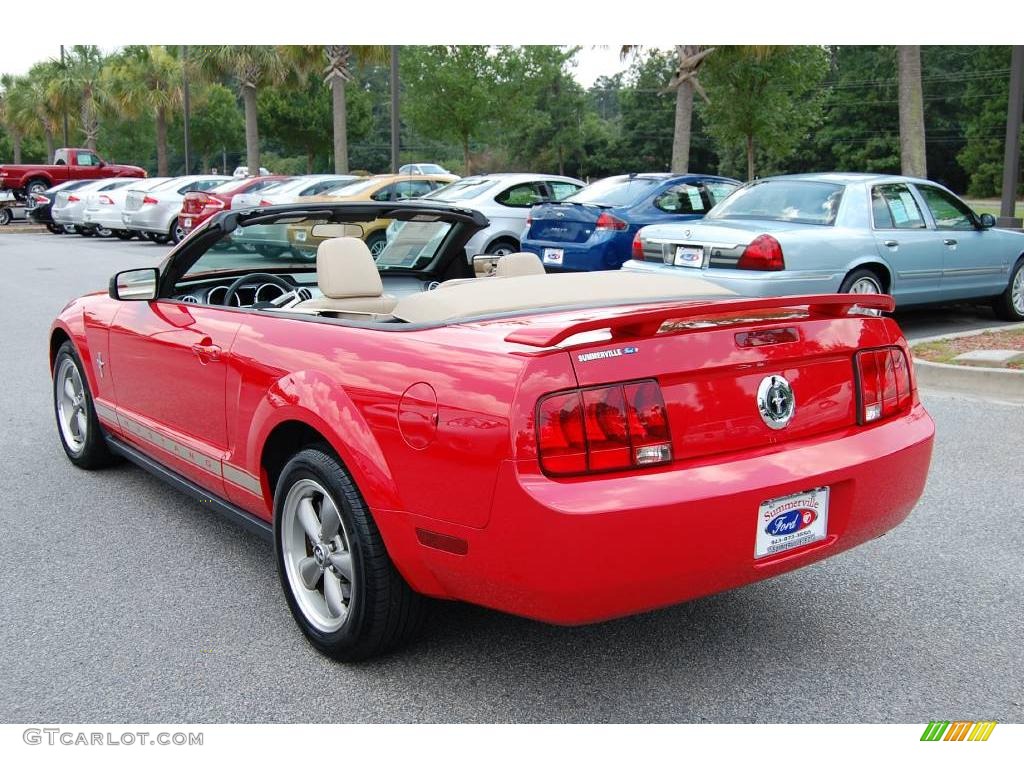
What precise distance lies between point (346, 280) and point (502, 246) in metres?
10.2

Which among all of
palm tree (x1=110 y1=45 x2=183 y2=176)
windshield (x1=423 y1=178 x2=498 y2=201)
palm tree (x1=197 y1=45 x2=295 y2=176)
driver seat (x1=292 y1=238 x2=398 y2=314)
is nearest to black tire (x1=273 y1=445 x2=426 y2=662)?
driver seat (x1=292 y1=238 x2=398 y2=314)

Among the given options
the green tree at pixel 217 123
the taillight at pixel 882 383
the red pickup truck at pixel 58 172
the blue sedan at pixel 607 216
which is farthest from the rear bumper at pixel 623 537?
the green tree at pixel 217 123

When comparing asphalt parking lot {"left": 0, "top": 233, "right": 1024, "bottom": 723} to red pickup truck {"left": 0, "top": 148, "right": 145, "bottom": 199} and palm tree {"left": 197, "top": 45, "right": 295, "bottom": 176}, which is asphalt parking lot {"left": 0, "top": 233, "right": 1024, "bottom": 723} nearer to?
palm tree {"left": 197, "top": 45, "right": 295, "bottom": 176}

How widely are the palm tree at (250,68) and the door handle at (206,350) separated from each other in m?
32.8

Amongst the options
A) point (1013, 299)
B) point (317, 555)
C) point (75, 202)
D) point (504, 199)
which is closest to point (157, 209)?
point (75, 202)

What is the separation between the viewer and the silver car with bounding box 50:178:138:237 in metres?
27.3

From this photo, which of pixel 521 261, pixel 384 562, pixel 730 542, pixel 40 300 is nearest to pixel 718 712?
pixel 730 542

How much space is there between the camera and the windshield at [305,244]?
4.75 metres

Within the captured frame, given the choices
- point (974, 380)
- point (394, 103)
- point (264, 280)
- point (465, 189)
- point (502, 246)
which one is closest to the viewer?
point (264, 280)

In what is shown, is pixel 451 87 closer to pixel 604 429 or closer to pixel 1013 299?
pixel 1013 299

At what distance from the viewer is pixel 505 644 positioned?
3488 mm

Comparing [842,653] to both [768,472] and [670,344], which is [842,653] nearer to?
[768,472]

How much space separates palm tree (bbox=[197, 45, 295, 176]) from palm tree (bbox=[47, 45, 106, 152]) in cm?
2042

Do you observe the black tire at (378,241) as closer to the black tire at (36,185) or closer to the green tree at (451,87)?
the green tree at (451,87)
